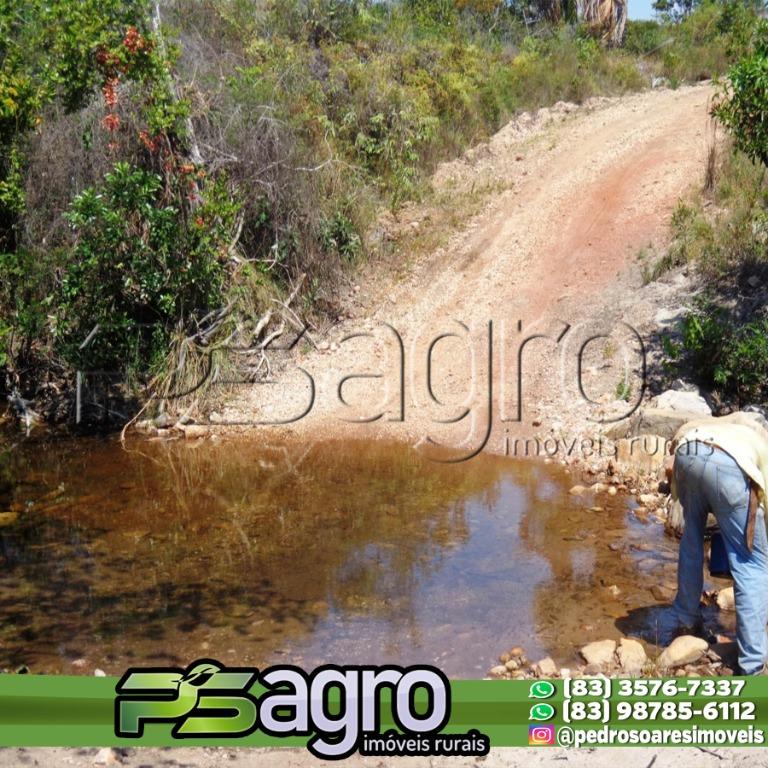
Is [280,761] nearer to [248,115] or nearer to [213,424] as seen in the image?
[213,424]

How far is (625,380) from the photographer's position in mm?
10211

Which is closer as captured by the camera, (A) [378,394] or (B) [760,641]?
(B) [760,641]

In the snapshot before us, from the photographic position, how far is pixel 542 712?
4.39 metres

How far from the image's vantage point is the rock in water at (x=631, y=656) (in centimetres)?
513

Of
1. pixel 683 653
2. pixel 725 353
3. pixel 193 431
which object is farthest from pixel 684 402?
pixel 193 431

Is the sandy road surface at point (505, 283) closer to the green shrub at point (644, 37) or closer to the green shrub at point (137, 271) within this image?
the green shrub at point (137, 271)

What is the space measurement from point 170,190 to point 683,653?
25.7ft

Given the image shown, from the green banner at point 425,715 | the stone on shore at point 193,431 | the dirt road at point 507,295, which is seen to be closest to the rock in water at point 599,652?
the green banner at point 425,715

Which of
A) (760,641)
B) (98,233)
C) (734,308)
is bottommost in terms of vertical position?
(760,641)

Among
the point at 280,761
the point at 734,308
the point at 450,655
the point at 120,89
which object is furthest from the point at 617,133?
the point at 280,761

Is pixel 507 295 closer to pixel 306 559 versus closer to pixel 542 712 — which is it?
pixel 306 559

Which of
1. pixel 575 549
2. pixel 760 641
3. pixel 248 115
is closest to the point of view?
pixel 760 641

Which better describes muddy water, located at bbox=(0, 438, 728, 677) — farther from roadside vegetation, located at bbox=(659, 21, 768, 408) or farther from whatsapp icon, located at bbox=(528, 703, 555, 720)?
roadside vegetation, located at bbox=(659, 21, 768, 408)

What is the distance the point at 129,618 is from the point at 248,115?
7.67 m
